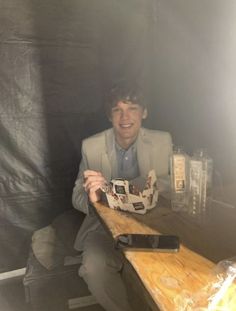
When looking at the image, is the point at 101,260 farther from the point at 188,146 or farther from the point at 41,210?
the point at 188,146

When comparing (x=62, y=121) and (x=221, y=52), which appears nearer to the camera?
(x=221, y=52)

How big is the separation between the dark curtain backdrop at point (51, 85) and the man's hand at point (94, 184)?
0.72m

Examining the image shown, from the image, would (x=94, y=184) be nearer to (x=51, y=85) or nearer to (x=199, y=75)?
(x=51, y=85)

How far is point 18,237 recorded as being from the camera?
1.92 m

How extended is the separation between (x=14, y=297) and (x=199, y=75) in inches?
63.2

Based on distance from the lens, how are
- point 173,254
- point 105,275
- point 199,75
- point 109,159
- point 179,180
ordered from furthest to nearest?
point 199,75 → point 109,159 → point 105,275 → point 179,180 → point 173,254

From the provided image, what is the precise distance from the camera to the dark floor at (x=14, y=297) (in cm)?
173

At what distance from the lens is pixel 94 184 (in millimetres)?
1212

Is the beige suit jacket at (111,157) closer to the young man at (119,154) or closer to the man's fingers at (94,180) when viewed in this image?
the young man at (119,154)

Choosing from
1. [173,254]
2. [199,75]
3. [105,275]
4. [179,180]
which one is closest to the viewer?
[173,254]

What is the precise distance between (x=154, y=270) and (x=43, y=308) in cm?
111

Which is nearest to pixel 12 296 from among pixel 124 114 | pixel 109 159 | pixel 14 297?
pixel 14 297

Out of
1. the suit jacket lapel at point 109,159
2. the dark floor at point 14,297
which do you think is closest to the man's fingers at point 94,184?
the suit jacket lapel at point 109,159

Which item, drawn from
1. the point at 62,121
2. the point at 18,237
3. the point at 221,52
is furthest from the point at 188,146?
the point at 18,237
